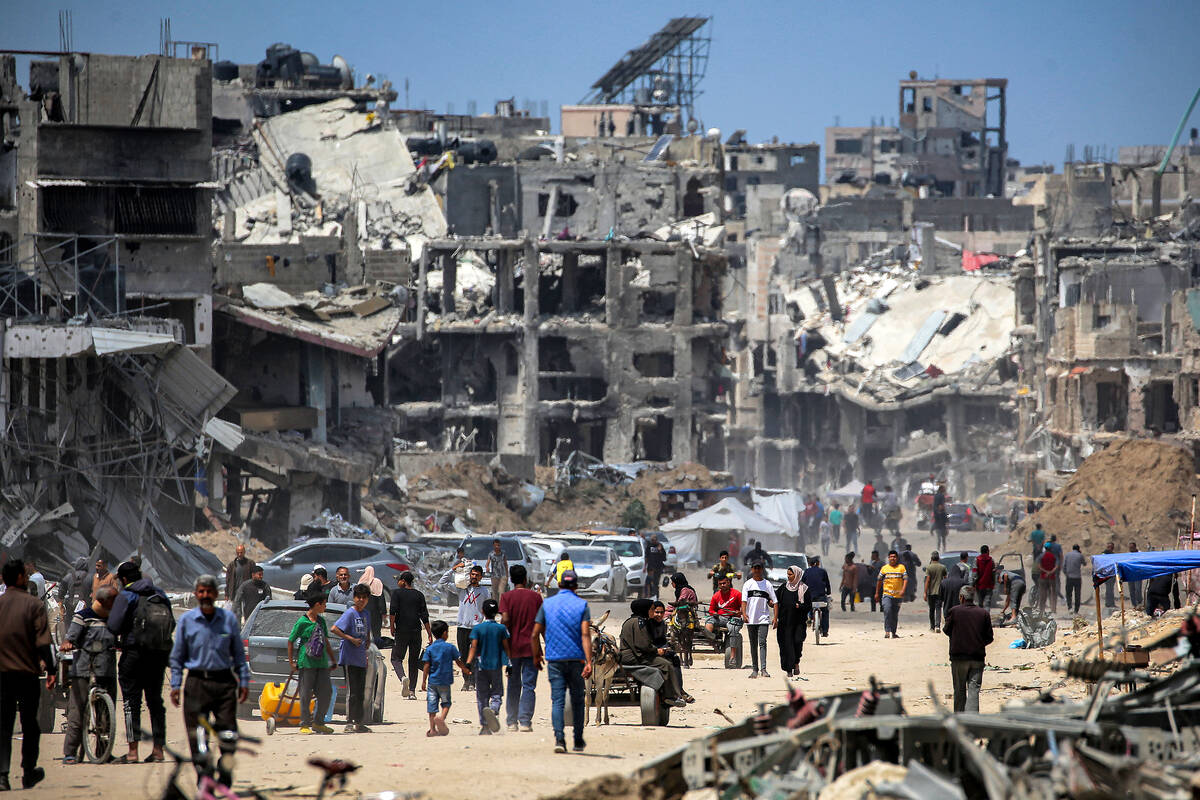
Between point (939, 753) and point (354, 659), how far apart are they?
6.91m

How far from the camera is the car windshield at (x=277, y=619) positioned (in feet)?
51.0

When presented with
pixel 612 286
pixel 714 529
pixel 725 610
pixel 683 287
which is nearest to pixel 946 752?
pixel 725 610

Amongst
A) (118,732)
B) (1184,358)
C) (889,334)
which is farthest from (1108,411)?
(118,732)

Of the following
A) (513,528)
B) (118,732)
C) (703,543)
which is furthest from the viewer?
(513,528)

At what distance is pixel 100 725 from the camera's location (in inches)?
460

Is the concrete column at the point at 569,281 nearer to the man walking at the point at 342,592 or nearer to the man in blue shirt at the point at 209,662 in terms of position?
the man walking at the point at 342,592

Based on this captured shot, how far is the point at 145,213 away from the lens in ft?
111

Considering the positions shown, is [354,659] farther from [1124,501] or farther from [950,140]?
[950,140]

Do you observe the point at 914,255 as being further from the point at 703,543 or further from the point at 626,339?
the point at 703,543

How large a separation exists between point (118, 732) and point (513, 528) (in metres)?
27.5

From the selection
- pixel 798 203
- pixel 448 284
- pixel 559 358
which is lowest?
pixel 559 358

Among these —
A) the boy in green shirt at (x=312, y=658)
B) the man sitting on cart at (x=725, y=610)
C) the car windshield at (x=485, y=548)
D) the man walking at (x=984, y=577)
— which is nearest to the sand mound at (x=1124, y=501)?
the man walking at (x=984, y=577)

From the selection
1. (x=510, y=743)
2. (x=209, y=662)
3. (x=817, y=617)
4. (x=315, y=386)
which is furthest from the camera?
(x=315, y=386)

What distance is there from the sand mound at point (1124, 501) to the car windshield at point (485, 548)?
12800 millimetres
